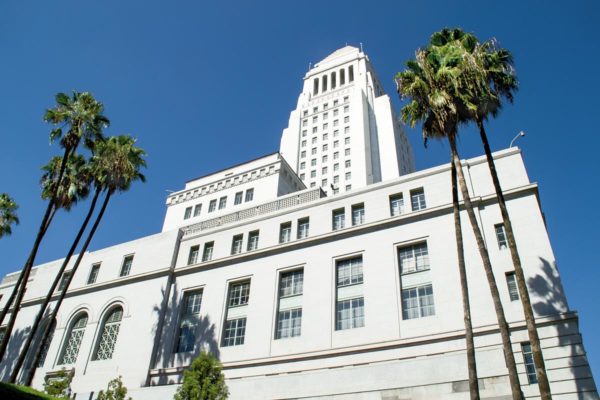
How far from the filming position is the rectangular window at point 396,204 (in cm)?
2792

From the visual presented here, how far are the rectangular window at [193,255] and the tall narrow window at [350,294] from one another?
1229 centimetres

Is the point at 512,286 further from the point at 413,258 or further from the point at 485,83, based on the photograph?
the point at 485,83

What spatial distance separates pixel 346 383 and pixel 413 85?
14789mm

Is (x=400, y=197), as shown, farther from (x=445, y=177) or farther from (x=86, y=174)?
(x=86, y=174)

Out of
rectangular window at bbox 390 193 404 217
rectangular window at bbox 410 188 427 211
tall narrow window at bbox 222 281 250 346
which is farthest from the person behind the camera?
tall narrow window at bbox 222 281 250 346

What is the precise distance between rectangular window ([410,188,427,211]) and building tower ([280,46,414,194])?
3354 centimetres

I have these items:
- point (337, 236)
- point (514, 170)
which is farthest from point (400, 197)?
point (514, 170)

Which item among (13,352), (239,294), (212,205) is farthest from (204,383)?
(212,205)

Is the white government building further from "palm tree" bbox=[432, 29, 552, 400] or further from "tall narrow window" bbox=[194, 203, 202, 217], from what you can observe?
"tall narrow window" bbox=[194, 203, 202, 217]

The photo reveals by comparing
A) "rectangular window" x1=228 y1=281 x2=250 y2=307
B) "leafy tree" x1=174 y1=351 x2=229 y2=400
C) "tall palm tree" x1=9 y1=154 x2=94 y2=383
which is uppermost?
"tall palm tree" x1=9 y1=154 x2=94 y2=383

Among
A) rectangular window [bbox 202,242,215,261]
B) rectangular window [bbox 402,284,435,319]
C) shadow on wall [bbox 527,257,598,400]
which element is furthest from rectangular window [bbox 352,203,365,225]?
rectangular window [bbox 202,242,215,261]

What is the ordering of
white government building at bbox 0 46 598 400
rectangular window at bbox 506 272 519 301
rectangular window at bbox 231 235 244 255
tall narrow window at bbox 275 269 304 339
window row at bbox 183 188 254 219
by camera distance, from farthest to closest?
window row at bbox 183 188 254 219 → rectangular window at bbox 231 235 244 255 → tall narrow window at bbox 275 269 304 339 → rectangular window at bbox 506 272 519 301 → white government building at bbox 0 46 598 400

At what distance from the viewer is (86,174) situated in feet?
107

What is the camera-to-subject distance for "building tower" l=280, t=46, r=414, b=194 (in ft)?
219
